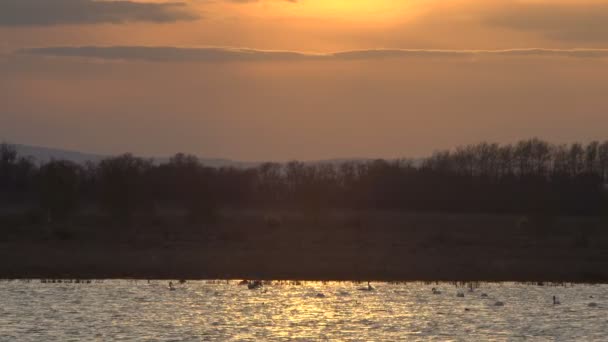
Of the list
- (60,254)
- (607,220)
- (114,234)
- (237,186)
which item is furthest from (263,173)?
(60,254)

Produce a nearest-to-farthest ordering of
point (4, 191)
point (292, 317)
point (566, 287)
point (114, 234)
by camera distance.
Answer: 1. point (292, 317)
2. point (566, 287)
3. point (114, 234)
4. point (4, 191)

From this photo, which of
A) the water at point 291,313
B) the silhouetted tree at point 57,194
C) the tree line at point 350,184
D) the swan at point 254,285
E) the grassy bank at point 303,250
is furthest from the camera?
the tree line at point 350,184

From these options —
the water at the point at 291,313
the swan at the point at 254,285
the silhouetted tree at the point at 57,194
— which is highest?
the silhouetted tree at the point at 57,194

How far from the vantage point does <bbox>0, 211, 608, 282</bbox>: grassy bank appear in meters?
54.9

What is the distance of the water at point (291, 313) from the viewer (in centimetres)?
3350

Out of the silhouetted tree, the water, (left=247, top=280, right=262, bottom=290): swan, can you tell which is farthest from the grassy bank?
the water

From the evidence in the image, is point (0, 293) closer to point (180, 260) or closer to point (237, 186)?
point (180, 260)

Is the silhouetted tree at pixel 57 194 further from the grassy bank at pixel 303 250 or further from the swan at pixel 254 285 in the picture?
the swan at pixel 254 285

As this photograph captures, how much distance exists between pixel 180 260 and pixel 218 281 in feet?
27.5

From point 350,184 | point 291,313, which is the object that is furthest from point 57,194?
point 350,184

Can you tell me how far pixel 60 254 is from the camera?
60062 millimetres

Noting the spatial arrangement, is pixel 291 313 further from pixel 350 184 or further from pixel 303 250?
pixel 350 184

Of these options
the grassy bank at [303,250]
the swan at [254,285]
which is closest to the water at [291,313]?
the swan at [254,285]

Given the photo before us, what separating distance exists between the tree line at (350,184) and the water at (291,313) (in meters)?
37.2
